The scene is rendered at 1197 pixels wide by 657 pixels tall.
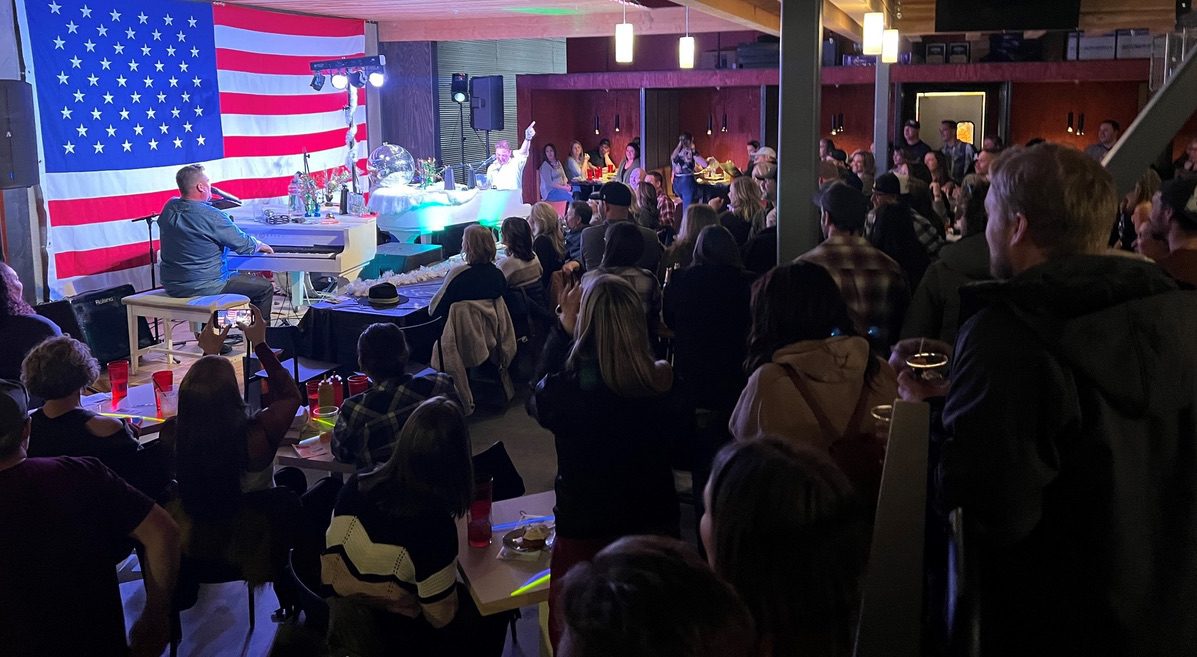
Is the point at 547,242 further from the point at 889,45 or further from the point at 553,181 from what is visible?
the point at 553,181

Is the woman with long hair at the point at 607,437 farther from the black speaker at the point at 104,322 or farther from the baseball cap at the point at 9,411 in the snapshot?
the black speaker at the point at 104,322

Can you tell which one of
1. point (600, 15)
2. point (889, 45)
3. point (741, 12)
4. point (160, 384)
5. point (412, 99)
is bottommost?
point (160, 384)

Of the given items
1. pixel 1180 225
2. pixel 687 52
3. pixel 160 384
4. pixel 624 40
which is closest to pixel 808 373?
pixel 1180 225

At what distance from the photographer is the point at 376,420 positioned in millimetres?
3512

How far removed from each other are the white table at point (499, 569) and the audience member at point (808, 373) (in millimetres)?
781

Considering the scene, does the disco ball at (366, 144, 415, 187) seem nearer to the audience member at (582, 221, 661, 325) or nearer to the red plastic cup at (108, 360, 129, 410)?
the audience member at (582, 221, 661, 325)

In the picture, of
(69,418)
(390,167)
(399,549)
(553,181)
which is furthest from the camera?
(553,181)

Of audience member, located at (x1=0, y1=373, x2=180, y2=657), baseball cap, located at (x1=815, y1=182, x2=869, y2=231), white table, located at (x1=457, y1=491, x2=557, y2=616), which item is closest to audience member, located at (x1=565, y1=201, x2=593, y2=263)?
baseball cap, located at (x1=815, y1=182, x2=869, y2=231)

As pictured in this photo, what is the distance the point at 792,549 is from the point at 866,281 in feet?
8.82

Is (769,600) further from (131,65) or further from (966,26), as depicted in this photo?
(131,65)

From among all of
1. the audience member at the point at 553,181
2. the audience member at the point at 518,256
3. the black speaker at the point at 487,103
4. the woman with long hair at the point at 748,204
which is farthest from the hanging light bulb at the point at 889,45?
the audience member at the point at 553,181

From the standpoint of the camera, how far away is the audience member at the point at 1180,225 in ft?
11.0

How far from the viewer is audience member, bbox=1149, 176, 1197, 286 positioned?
11.0 feet

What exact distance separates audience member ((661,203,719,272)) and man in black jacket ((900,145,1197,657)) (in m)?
3.62
